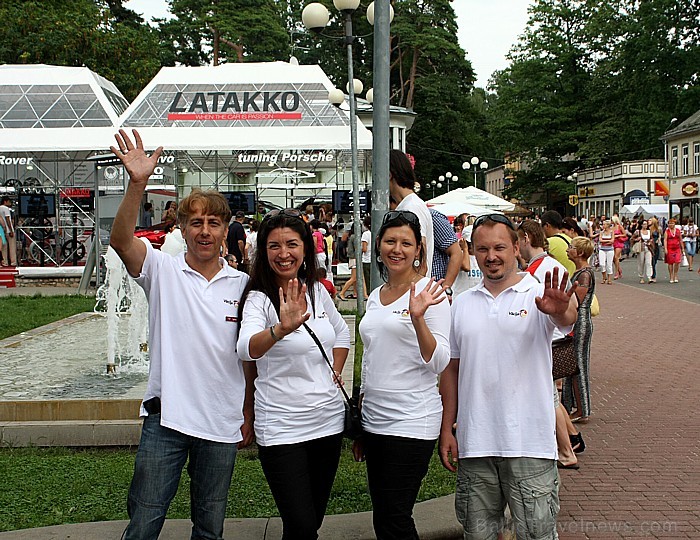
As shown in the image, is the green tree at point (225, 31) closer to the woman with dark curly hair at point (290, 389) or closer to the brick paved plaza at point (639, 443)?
the brick paved plaza at point (639, 443)

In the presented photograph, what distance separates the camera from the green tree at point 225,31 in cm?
5153

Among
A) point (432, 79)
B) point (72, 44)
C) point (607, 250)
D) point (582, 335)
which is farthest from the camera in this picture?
point (432, 79)

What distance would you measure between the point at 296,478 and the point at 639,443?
4.39 metres

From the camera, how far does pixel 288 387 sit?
3689 mm

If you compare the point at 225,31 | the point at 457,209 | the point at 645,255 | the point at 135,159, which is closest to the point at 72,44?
the point at 225,31

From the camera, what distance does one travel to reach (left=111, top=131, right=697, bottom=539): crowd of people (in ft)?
11.9

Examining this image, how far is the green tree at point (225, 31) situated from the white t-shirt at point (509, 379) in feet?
163

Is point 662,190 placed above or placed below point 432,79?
below

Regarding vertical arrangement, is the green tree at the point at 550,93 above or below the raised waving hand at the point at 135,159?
above

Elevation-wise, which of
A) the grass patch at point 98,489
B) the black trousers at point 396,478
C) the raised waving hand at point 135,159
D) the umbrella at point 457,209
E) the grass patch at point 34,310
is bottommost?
the grass patch at point 98,489

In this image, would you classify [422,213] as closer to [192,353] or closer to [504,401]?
[504,401]

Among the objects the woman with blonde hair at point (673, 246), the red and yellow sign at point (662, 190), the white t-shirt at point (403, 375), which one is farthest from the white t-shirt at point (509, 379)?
the red and yellow sign at point (662, 190)

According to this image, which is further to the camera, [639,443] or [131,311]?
[131,311]

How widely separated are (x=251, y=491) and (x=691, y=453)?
351 cm
